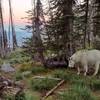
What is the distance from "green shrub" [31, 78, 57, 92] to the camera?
28.8 feet

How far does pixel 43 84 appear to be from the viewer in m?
8.86

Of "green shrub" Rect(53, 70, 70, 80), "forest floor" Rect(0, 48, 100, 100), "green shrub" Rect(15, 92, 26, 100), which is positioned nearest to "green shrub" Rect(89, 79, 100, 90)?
"forest floor" Rect(0, 48, 100, 100)

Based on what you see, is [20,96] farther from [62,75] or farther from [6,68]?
[6,68]

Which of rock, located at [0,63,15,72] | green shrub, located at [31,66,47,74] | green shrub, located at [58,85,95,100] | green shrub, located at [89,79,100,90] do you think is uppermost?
green shrub, located at [58,85,95,100]

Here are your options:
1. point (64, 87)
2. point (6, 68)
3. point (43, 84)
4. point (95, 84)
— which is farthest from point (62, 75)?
point (6, 68)

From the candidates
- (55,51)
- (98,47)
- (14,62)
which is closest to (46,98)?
(55,51)

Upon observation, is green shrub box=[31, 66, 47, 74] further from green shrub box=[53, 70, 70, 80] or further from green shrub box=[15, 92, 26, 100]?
green shrub box=[15, 92, 26, 100]

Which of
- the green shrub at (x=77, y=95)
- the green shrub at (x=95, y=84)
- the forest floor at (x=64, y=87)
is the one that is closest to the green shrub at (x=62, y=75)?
the forest floor at (x=64, y=87)

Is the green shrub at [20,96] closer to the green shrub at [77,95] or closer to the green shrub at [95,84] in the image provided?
the green shrub at [77,95]

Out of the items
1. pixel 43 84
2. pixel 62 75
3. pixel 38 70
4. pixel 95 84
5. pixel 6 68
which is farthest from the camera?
pixel 6 68

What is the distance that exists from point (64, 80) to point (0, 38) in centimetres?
1432

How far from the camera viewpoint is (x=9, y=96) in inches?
274

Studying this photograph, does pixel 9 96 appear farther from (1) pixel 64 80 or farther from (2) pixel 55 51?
(2) pixel 55 51

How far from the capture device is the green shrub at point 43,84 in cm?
876
